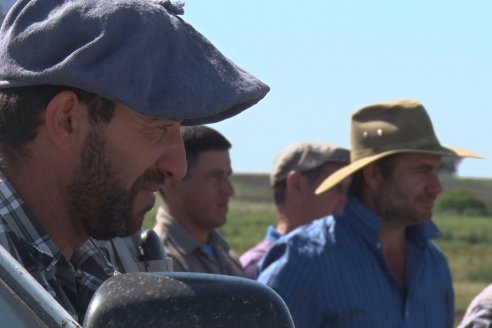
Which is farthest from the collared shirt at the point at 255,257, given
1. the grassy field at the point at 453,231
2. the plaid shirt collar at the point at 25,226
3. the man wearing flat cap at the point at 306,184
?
the grassy field at the point at 453,231

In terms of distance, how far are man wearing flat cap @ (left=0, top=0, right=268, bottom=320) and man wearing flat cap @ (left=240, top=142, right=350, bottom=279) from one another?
4771 mm

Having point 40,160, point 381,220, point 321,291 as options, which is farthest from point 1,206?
point 381,220

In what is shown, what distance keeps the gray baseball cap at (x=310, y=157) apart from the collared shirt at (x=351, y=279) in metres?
1.70

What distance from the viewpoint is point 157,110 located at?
252cm

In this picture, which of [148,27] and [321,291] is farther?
[321,291]

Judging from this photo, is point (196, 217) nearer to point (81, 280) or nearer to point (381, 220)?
point (381, 220)

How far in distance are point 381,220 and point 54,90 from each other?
3.33 m

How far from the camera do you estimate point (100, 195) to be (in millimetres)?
2613

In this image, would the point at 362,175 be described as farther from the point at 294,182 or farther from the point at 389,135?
the point at 294,182

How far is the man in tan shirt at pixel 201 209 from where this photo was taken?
6.06 meters

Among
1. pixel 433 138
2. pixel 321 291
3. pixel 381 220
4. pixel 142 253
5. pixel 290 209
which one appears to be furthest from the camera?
pixel 290 209

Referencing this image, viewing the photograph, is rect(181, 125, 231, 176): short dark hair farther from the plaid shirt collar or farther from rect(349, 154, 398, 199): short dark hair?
the plaid shirt collar

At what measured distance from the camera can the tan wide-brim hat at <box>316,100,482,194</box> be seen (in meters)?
6.05

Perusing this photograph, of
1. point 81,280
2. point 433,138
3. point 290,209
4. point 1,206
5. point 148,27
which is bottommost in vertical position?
point 290,209
